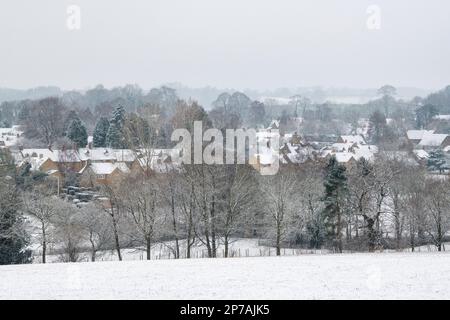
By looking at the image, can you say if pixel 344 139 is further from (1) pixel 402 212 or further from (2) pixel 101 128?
(1) pixel 402 212

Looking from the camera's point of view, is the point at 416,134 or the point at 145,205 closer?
the point at 145,205

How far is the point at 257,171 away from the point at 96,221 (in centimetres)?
1316

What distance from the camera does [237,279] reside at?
18578 millimetres

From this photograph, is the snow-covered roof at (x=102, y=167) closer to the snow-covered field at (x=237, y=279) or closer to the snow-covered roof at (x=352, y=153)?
the snow-covered roof at (x=352, y=153)

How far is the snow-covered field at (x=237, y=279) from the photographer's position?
16.2 m

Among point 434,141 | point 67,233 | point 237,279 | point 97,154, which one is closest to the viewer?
point 237,279

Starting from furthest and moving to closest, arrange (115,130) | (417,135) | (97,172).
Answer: (417,135)
(115,130)
(97,172)

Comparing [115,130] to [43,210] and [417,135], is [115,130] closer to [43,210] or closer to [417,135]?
[43,210]

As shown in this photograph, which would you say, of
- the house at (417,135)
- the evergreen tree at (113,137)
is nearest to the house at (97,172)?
the evergreen tree at (113,137)

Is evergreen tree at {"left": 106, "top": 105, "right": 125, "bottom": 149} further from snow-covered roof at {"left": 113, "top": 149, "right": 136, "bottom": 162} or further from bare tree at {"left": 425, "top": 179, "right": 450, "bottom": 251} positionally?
bare tree at {"left": 425, "top": 179, "right": 450, "bottom": 251}

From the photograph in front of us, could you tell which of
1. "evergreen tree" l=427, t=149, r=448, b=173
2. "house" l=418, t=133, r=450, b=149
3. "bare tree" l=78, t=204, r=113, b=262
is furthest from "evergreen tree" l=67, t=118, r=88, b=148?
"house" l=418, t=133, r=450, b=149

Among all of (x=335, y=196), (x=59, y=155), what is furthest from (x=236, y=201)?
(x=59, y=155)
